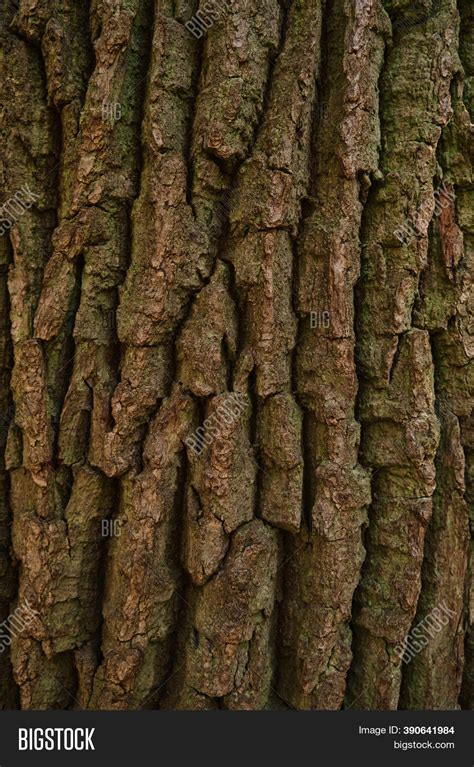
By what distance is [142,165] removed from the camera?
7.01ft

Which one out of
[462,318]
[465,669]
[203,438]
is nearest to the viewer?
[203,438]

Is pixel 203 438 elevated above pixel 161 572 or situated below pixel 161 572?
above

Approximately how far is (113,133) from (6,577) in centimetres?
201

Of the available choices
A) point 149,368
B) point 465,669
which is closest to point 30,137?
point 149,368

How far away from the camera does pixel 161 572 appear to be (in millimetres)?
2129

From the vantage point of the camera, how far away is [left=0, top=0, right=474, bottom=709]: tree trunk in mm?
2078

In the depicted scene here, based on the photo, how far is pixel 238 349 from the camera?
2121 millimetres

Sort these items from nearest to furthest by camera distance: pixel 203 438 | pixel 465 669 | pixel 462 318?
pixel 203 438 → pixel 462 318 → pixel 465 669

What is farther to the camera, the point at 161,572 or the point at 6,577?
the point at 6,577

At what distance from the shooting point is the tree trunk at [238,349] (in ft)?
6.82

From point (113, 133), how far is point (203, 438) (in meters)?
1.31

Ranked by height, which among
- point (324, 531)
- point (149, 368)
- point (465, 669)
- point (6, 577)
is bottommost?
point (465, 669)

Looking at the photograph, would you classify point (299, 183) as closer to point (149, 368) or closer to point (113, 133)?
point (113, 133)

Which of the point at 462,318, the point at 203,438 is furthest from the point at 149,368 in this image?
the point at 462,318
